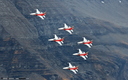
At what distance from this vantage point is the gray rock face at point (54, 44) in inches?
5251

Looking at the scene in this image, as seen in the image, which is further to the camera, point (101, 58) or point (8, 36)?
point (101, 58)

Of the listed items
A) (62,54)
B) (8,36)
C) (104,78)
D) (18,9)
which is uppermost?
(18,9)

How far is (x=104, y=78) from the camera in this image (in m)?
141

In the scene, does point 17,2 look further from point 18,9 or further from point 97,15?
point 97,15

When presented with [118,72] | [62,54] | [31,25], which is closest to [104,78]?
[118,72]

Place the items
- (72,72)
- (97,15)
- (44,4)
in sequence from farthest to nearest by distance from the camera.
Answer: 1. (97,15)
2. (44,4)
3. (72,72)

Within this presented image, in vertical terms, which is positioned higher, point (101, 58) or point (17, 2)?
point (17, 2)

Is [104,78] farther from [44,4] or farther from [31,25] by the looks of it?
[44,4]

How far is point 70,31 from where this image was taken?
146875 mm

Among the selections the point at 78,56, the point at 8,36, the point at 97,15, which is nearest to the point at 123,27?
the point at 97,15

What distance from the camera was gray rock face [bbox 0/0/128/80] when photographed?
438 ft

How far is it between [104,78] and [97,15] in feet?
211

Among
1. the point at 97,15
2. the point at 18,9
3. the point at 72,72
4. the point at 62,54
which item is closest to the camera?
the point at 72,72

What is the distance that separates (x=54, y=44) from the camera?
486 feet
